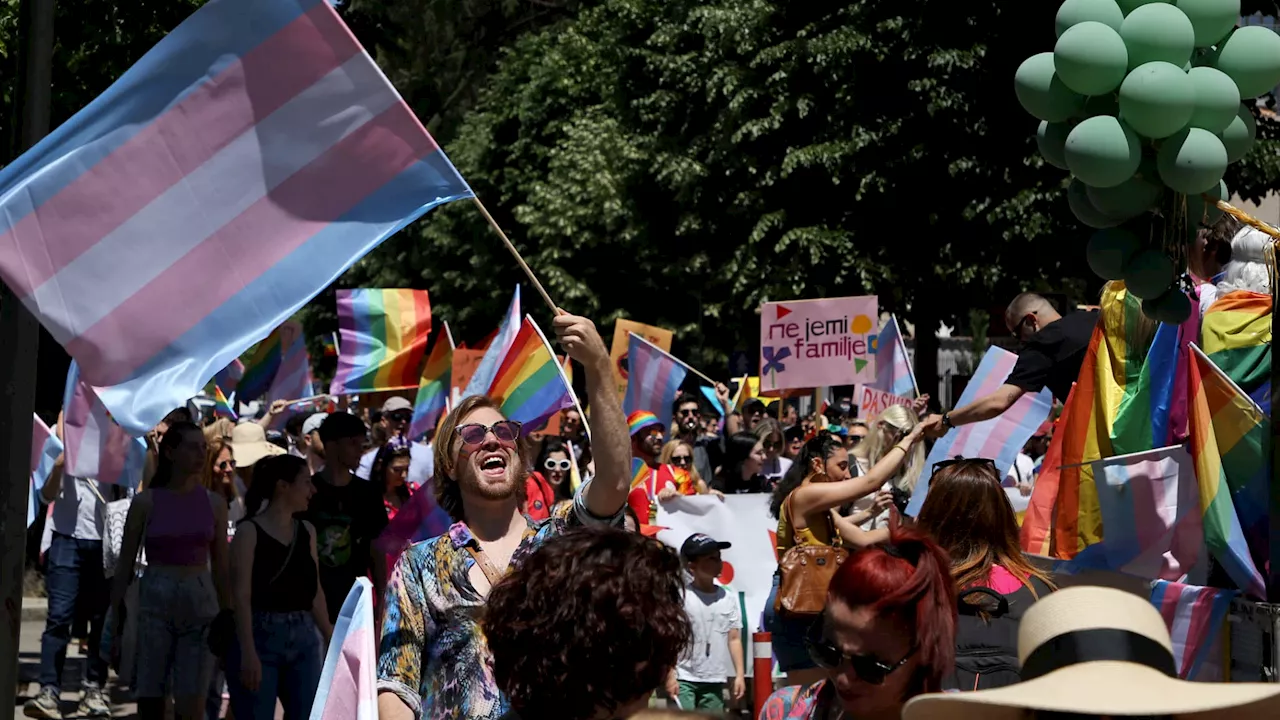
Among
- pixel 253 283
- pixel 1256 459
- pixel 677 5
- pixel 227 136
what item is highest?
pixel 677 5

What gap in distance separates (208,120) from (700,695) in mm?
4501

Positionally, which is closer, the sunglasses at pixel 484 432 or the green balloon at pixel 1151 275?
the sunglasses at pixel 484 432

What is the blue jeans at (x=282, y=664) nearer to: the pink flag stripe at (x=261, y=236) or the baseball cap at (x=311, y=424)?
the pink flag stripe at (x=261, y=236)

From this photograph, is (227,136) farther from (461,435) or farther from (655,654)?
(655,654)

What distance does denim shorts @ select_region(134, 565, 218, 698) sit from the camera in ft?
27.5

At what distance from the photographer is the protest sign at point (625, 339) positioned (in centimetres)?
1650

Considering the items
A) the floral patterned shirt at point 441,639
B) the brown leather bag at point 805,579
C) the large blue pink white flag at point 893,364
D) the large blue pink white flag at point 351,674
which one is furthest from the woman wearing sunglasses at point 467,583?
the large blue pink white flag at point 893,364

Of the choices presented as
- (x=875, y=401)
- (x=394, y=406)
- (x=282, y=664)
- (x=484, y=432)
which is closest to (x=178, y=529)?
(x=282, y=664)

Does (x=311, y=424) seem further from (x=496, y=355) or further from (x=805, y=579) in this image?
(x=805, y=579)

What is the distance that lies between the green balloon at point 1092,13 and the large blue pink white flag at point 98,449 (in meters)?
6.67

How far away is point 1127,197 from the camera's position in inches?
225

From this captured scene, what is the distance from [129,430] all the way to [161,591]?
11.8 feet

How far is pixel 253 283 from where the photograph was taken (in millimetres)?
5438

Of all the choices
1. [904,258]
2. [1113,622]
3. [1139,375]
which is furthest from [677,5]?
[1113,622]
